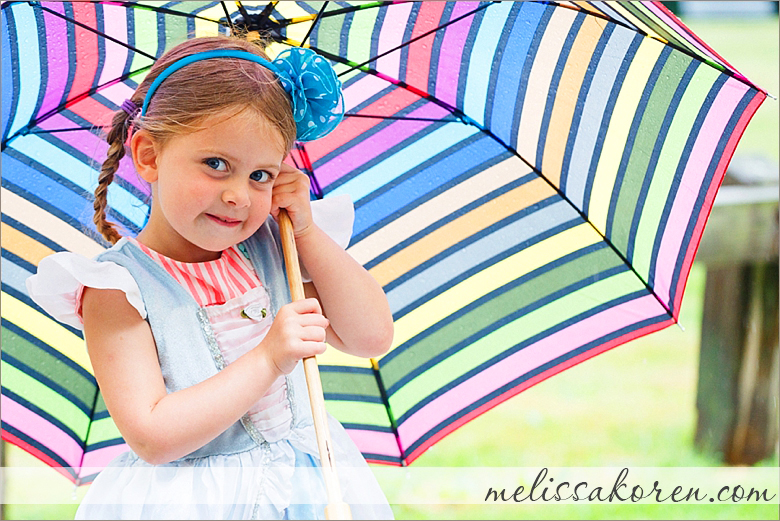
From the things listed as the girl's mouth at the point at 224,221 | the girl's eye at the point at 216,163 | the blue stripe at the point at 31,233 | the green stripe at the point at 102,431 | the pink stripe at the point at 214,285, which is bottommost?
the green stripe at the point at 102,431

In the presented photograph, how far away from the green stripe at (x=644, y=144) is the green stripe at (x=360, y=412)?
1.73 ft

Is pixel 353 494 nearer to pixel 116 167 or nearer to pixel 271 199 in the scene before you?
pixel 271 199

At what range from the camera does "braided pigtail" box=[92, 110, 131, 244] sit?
1.19 m

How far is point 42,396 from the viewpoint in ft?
4.81

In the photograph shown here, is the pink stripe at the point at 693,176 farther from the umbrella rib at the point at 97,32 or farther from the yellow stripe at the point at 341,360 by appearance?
the umbrella rib at the point at 97,32

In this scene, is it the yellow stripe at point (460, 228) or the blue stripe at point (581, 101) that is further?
the yellow stripe at point (460, 228)

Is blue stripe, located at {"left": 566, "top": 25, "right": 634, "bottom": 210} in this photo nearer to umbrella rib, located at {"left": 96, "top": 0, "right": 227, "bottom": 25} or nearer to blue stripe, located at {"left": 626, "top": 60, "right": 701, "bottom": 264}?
blue stripe, located at {"left": 626, "top": 60, "right": 701, "bottom": 264}

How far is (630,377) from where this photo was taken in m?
3.49

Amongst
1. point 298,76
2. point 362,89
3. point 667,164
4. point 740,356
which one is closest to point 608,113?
point 667,164

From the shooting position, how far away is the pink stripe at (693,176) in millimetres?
1220

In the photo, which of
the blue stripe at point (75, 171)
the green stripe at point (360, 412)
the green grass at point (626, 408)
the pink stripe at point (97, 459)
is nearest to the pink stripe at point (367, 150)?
the blue stripe at point (75, 171)

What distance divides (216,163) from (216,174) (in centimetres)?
1

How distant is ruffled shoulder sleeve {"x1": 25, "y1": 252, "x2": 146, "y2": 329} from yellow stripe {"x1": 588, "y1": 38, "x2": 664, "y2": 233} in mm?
750

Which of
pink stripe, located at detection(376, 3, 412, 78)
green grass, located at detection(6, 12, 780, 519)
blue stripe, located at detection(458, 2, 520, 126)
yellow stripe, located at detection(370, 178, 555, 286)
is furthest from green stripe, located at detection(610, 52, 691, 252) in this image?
green grass, located at detection(6, 12, 780, 519)
